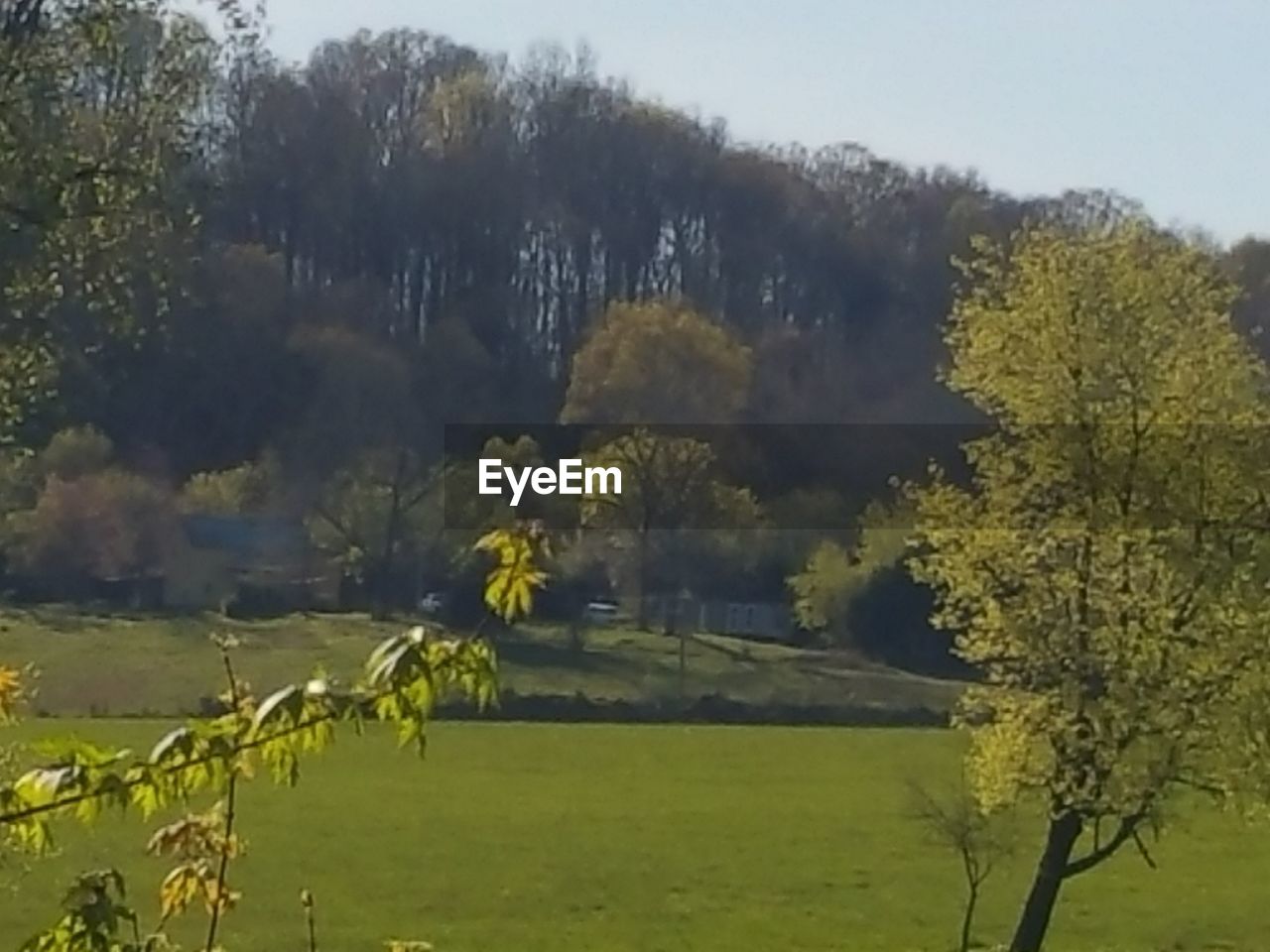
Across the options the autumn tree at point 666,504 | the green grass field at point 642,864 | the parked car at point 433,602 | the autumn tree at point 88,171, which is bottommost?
the green grass field at point 642,864

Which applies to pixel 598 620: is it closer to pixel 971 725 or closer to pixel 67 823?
pixel 971 725

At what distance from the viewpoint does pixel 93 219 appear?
13.8 m

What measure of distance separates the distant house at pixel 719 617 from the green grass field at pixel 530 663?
0.55 metres

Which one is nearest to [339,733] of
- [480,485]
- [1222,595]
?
[1222,595]

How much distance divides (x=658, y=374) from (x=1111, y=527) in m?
44.7

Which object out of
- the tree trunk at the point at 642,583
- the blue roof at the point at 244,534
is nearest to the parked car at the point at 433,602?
the tree trunk at the point at 642,583

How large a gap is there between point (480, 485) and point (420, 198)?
3347 cm

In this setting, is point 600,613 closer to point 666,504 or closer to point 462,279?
point 666,504

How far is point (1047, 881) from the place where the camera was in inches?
993

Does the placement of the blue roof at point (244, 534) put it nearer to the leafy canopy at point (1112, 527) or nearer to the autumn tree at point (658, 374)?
the autumn tree at point (658, 374)

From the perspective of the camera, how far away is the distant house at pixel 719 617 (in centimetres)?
6119

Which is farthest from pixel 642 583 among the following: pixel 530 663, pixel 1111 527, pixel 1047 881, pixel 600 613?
pixel 1111 527

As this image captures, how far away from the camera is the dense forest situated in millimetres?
66500

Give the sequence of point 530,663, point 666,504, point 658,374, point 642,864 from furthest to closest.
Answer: point 658,374, point 666,504, point 530,663, point 642,864
